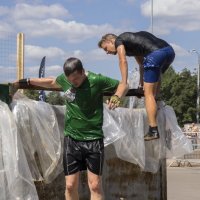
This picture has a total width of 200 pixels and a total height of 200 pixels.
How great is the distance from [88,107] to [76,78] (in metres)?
0.31

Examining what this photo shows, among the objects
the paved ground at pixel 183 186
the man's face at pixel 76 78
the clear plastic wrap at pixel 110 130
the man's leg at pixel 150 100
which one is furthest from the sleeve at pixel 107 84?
the paved ground at pixel 183 186

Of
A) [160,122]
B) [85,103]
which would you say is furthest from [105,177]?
[85,103]

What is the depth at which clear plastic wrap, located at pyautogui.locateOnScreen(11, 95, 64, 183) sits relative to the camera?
5457 millimetres

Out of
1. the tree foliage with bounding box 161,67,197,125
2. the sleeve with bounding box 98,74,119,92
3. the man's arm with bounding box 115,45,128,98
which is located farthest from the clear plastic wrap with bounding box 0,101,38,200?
the tree foliage with bounding box 161,67,197,125

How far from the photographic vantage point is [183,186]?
1180 cm

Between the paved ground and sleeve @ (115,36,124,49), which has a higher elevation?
sleeve @ (115,36,124,49)

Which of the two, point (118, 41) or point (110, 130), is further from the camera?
point (110, 130)

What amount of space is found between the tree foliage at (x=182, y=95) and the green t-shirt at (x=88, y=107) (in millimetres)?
57339

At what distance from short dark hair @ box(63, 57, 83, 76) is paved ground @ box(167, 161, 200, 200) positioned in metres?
5.17

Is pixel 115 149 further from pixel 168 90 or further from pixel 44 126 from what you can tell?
pixel 168 90

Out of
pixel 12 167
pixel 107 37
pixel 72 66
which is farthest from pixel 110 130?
pixel 12 167

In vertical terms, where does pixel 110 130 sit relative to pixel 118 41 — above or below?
below

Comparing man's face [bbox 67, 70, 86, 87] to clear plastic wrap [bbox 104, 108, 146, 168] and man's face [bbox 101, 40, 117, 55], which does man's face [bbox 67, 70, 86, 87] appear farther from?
clear plastic wrap [bbox 104, 108, 146, 168]

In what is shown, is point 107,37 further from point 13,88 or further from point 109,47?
point 13,88
